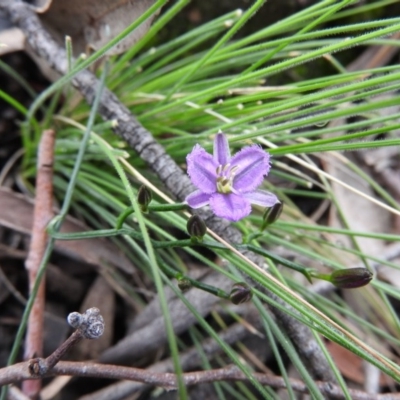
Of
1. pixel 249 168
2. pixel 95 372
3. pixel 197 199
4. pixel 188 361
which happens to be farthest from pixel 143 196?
pixel 188 361

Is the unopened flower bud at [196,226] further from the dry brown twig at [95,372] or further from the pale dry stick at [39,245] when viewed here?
the pale dry stick at [39,245]

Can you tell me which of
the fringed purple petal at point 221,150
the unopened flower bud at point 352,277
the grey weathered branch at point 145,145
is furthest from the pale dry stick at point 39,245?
the unopened flower bud at point 352,277

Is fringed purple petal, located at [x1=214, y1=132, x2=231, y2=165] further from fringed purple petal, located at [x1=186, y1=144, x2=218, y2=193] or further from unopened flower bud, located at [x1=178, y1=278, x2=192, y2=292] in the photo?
unopened flower bud, located at [x1=178, y1=278, x2=192, y2=292]

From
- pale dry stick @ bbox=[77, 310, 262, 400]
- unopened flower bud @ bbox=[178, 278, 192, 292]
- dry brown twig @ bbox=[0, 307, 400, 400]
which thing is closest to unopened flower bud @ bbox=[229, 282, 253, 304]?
unopened flower bud @ bbox=[178, 278, 192, 292]

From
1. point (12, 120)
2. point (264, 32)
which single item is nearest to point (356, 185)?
point (264, 32)

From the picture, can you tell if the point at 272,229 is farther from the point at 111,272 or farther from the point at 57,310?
the point at 57,310

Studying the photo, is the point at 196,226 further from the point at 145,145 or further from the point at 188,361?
the point at 188,361
